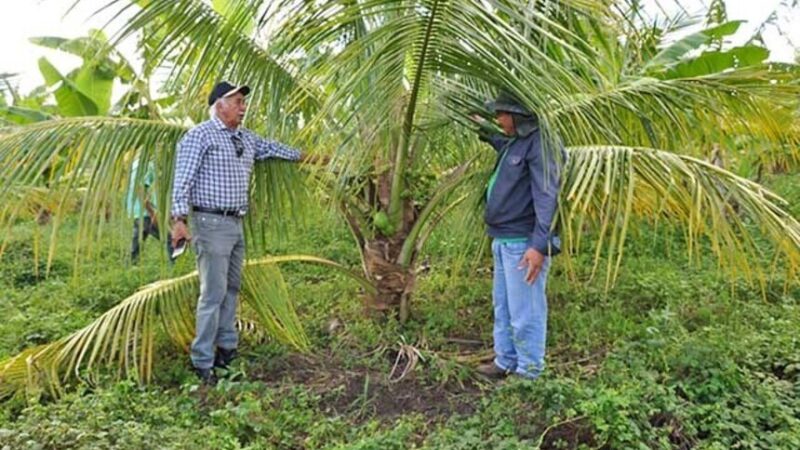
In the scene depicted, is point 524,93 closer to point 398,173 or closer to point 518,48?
point 518,48

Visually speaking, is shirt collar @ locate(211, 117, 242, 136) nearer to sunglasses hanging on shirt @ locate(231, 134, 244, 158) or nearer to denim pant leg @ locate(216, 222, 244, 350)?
sunglasses hanging on shirt @ locate(231, 134, 244, 158)

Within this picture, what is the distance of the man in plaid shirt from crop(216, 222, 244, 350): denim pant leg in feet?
0.04

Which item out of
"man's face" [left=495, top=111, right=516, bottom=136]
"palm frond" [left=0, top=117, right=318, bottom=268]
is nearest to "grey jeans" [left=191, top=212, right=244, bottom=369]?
"palm frond" [left=0, top=117, right=318, bottom=268]

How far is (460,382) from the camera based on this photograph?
378 centimetres

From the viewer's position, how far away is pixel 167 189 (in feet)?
12.1

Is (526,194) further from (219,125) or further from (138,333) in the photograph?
(138,333)

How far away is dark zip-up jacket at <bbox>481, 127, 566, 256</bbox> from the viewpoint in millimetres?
3293

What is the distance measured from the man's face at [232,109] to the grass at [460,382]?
0.76m

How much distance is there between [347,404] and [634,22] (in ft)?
7.69

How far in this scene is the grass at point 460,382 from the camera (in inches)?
119

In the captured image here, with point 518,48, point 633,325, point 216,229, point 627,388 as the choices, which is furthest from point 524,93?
point 633,325

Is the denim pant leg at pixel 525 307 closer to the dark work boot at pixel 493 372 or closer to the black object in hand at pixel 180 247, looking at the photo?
the dark work boot at pixel 493 372

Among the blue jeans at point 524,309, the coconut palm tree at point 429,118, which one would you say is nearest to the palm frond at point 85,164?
the coconut palm tree at point 429,118

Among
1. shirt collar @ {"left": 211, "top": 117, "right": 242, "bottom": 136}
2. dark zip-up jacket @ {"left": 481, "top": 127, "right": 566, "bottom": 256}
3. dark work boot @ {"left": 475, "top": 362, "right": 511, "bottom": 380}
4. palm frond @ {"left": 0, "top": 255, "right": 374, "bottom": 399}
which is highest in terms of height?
shirt collar @ {"left": 211, "top": 117, "right": 242, "bottom": 136}
